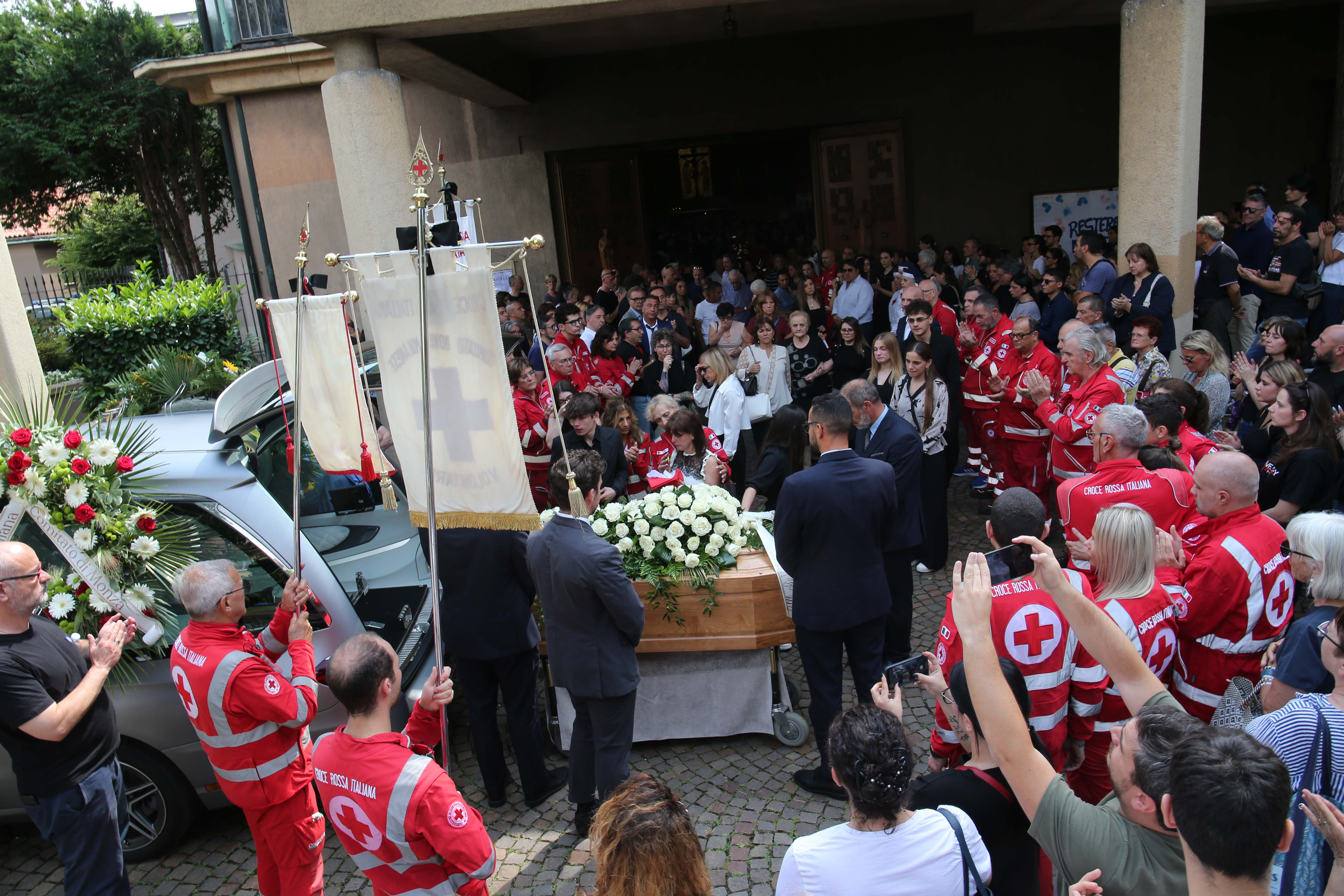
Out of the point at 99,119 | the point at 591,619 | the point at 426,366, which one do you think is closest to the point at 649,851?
the point at 426,366

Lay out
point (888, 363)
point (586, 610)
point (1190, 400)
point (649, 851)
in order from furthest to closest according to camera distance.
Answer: point (888, 363) → point (1190, 400) → point (586, 610) → point (649, 851)

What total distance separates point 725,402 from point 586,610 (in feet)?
11.4

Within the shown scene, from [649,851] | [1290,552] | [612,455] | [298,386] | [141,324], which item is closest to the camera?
[649,851]

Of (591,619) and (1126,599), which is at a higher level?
(1126,599)

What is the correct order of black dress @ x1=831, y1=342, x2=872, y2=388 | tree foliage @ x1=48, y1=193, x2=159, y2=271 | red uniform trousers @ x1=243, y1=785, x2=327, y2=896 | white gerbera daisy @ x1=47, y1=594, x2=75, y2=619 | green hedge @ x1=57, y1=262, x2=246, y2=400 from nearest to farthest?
red uniform trousers @ x1=243, y1=785, x2=327, y2=896 < white gerbera daisy @ x1=47, y1=594, x2=75, y2=619 < black dress @ x1=831, y1=342, x2=872, y2=388 < green hedge @ x1=57, y1=262, x2=246, y2=400 < tree foliage @ x1=48, y1=193, x2=159, y2=271

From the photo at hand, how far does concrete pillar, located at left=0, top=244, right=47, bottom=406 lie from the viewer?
20.4ft

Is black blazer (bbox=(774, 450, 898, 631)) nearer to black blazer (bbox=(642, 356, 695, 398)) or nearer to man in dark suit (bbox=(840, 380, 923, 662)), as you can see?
man in dark suit (bbox=(840, 380, 923, 662))

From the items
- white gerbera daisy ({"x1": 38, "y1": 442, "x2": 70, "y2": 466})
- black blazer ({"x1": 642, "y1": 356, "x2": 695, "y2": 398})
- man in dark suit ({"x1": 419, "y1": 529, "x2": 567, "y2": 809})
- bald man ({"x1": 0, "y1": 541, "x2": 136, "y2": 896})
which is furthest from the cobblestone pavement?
black blazer ({"x1": 642, "y1": 356, "x2": 695, "y2": 398})

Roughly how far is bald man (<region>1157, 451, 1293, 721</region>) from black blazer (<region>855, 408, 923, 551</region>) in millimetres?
1488

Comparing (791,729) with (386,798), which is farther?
(791,729)

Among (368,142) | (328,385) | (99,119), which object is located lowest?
(328,385)

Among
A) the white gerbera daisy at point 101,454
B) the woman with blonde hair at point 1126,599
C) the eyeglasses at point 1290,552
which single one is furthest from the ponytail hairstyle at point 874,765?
the white gerbera daisy at point 101,454

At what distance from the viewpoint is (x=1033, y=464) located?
7.16 meters

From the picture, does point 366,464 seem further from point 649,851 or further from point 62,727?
point 649,851
